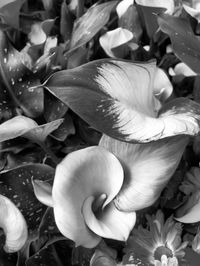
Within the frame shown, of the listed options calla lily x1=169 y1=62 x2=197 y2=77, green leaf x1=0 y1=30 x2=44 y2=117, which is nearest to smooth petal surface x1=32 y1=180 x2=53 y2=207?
green leaf x1=0 y1=30 x2=44 y2=117

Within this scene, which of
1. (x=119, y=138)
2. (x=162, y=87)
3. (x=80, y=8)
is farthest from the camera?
(x=80, y=8)

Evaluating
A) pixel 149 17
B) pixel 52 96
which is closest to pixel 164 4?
pixel 149 17

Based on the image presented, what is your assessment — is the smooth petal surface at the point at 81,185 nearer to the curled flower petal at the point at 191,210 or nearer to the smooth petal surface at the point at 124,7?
the curled flower petal at the point at 191,210

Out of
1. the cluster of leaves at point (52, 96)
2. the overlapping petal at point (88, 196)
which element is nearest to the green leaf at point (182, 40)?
the cluster of leaves at point (52, 96)

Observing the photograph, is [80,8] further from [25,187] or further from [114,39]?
[25,187]

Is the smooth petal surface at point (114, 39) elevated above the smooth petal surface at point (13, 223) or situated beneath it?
elevated above

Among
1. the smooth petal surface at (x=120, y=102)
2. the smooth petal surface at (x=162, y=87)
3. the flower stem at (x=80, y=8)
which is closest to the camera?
the smooth petal surface at (x=120, y=102)

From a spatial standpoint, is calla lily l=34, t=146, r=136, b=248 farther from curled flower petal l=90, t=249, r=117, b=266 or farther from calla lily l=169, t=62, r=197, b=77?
calla lily l=169, t=62, r=197, b=77

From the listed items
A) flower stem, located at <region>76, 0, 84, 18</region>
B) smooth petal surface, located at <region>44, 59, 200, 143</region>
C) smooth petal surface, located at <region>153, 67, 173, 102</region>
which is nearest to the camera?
smooth petal surface, located at <region>44, 59, 200, 143</region>
